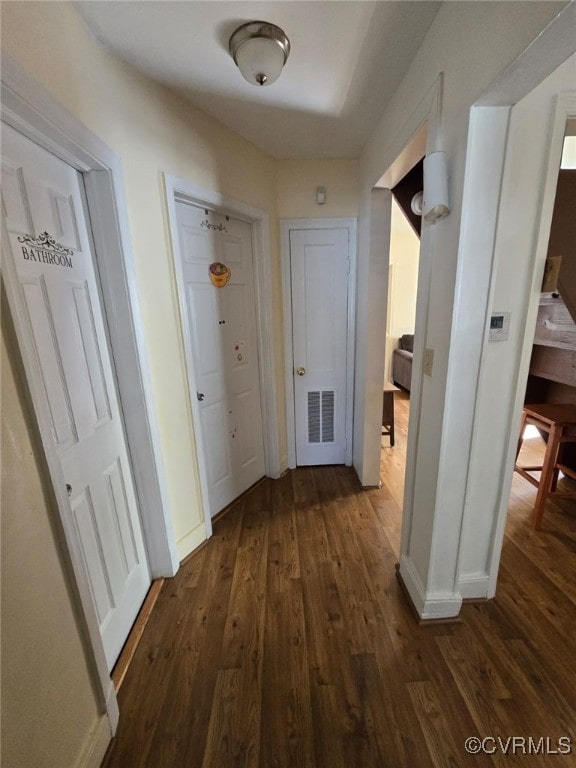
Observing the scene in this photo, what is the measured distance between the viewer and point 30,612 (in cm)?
80

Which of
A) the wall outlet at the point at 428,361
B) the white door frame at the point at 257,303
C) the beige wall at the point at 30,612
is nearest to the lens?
the beige wall at the point at 30,612

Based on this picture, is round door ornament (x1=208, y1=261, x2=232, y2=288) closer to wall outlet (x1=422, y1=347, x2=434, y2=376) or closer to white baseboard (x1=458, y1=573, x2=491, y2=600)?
wall outlet (x1=422, y1=347, x2=434, y2=376)

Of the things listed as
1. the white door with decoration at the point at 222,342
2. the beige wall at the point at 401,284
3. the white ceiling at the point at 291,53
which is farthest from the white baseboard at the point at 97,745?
the beige wall at the point at 401,284

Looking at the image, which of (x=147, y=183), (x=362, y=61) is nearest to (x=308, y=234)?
(x=362, y=61)

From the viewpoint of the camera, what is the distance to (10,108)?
2.86 ft

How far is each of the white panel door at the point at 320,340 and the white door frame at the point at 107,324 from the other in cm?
139

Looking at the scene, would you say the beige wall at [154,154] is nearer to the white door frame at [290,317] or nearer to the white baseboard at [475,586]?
the white door frame at [290,317]

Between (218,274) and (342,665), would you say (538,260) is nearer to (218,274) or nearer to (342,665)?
(218,274)

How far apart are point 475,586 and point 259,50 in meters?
2.60

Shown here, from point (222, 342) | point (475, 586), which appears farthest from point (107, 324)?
point (475, 586)

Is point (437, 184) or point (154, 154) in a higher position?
point (154, 154)

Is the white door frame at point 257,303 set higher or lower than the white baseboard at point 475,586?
higher

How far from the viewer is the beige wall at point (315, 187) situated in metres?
2.33

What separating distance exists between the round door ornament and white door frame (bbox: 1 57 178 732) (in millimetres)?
657
